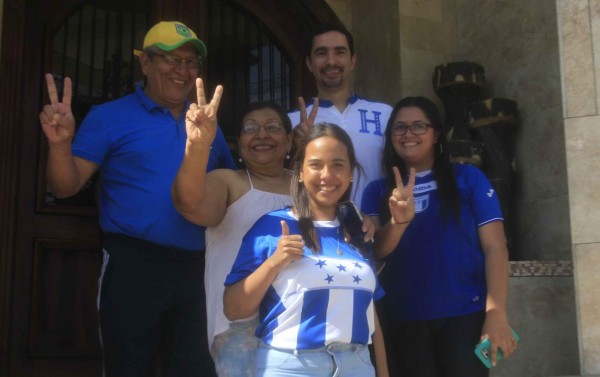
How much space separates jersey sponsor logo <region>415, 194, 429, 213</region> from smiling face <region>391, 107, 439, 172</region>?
0.48 feet

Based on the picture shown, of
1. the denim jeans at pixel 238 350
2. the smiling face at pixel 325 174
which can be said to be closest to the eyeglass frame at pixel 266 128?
the smiling face at pixel 325 174

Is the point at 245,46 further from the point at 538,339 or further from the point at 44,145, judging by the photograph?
the point at 538,339

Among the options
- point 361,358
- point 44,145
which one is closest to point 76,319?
point 44,145

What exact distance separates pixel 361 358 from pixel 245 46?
132 inches

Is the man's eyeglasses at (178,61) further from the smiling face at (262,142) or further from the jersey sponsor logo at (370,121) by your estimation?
the jersey sponsor logo at (370,121)

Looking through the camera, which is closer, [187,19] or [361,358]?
[361,358]

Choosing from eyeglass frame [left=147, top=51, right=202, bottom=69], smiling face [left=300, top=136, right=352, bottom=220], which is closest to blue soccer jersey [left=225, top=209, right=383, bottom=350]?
smiling face [left=300, top=136, right=352, bottom=220]

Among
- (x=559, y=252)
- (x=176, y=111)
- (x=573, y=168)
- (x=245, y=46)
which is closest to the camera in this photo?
(x=176, y=111)

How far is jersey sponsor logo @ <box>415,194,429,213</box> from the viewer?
3459mm

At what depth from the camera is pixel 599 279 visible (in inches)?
153

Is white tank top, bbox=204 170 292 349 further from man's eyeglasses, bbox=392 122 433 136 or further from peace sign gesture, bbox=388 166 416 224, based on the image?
man's eyeglasses, bbox=392 122 433 136

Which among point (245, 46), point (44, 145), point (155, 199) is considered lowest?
point (155, 199)

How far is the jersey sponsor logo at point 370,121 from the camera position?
13.0 feet

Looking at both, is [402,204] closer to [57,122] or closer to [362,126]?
[362,126]
